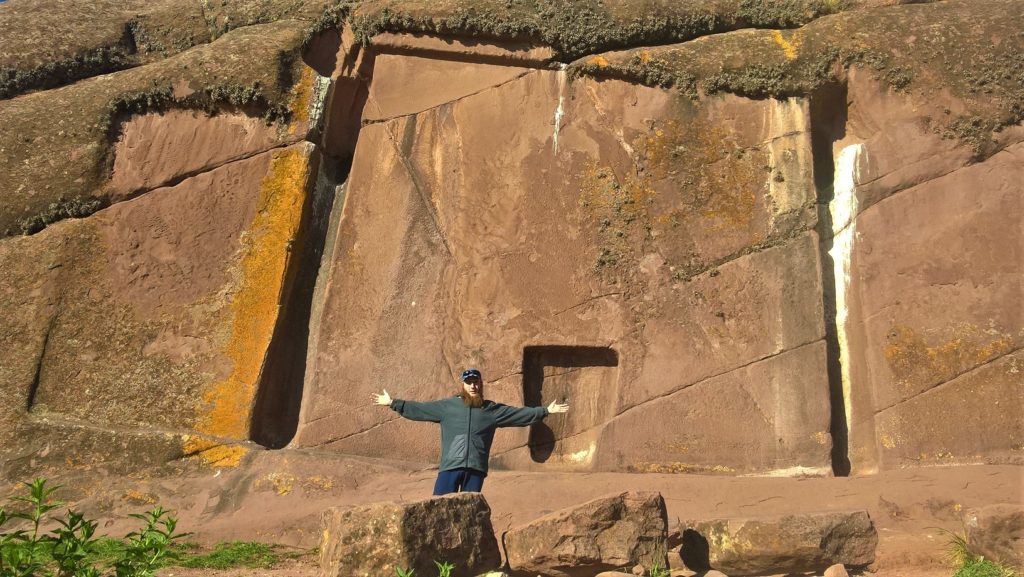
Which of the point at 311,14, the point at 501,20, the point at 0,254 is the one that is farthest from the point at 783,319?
the point at 0,254

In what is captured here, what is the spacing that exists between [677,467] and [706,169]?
2156 mm

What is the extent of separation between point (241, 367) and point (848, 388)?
4235 millimetres

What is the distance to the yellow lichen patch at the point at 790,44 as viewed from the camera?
7547mm

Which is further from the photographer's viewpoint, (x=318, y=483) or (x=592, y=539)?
(x=318, y=483)

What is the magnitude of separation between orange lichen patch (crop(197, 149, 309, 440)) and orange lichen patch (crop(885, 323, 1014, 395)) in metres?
4.32

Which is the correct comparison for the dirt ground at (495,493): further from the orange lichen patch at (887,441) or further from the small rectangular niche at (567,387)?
the small rectangular niche at (567,387)

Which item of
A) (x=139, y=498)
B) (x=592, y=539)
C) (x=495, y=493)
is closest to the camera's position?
(x=592, y=539)

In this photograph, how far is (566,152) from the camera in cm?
754

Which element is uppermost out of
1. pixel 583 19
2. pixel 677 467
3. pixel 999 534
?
pixel 583 19

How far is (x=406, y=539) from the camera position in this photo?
4457mm

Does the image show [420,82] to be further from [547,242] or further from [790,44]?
[790,44]

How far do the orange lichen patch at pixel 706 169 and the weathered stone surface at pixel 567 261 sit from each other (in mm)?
11

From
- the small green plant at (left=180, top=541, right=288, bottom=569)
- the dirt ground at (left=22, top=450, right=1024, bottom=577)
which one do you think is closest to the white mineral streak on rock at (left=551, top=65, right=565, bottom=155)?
the dirt ground at (left=22, top=450, right=1024, bottom=577)

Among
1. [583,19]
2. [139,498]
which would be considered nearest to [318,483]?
[139,498]
